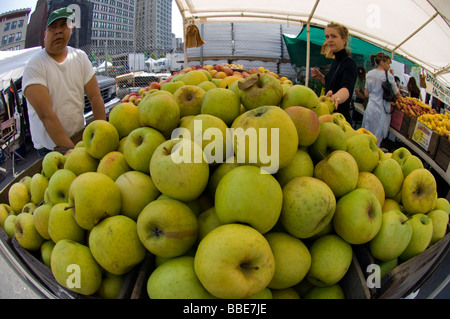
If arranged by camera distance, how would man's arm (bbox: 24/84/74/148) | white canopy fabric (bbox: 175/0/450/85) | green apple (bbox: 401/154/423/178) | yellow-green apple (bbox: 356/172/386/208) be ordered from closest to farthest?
yellow-green apple (bbox: 356/172/386/208), green apple (bbox: 401/154/423/178), man's arm (bbox: 24/84/74/148), white canopy fabric (bbox: 175/0/450/85)

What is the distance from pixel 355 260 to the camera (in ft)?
3.91

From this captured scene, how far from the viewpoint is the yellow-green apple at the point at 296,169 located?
4.21 feet

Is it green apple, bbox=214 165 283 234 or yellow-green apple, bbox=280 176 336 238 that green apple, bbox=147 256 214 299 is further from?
yellow-green apple, bbox=280 176 336 238

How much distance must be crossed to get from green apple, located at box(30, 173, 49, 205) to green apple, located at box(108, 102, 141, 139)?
0.58 m

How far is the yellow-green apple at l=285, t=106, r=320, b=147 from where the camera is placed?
4.30 ft

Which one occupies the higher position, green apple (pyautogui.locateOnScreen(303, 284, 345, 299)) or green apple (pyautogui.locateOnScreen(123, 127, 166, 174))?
green apple (pyautogui.locateOnScreen(123, 127, 166, 174))

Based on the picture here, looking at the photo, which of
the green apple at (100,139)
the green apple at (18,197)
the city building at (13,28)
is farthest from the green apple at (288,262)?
the city building at (13,28)

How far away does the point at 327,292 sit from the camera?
3.81 feet

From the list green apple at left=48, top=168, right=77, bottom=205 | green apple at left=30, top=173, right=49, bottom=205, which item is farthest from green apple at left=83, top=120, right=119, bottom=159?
green apple at left=30, top=173, right=49, bottom=205

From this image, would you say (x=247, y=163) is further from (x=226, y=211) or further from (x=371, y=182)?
(x=371, y=182)

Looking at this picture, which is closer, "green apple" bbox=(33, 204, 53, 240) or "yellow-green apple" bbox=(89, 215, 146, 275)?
"yellow-green apple" bbox=(89, 215, 146, 275)

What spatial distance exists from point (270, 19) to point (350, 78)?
13.6 feet

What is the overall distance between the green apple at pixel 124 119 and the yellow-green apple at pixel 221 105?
44 cm

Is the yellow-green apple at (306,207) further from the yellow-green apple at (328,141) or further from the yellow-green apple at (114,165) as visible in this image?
the yellow-green apple at (114,165)
